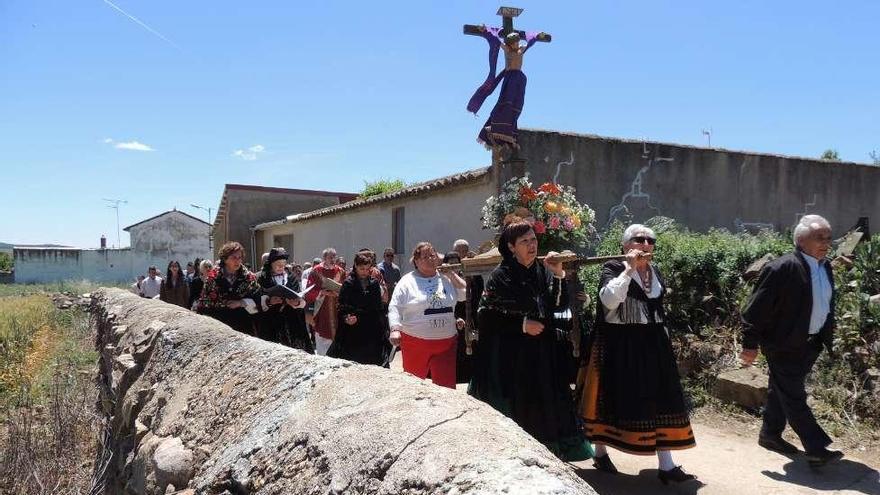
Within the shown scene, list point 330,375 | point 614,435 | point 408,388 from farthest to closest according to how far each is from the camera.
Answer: point 614,435, point 330,375, point 408,388

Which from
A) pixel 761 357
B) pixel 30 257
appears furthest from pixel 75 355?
pixel 30 257

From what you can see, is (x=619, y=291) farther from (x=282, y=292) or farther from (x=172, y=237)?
(x=172, y=237)

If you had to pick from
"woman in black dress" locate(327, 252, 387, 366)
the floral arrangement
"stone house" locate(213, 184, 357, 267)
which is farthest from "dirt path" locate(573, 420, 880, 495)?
"stone house" locate(213, 184, 357, 267)

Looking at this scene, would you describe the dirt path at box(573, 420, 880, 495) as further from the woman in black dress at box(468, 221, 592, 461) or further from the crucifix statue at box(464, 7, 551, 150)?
the crucifix statue at box(464, 7, 551, 150)

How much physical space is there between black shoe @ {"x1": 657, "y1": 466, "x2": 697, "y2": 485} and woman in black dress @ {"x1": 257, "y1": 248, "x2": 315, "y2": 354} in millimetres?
3772

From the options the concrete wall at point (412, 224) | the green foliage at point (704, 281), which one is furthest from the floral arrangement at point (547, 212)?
the concrete wall at point (412, 224)

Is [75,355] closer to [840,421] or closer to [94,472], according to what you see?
[94,472]

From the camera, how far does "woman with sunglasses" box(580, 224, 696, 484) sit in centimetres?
396

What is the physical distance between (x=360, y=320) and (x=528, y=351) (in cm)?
231

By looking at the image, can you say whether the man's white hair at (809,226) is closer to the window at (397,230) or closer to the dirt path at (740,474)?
the dirt path at (740,474)

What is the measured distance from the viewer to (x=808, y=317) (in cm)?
428

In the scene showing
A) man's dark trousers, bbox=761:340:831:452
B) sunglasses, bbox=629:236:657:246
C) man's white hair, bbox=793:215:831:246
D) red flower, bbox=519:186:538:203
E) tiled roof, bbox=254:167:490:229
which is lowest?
man's dark trousers, bbox=761:340:831:452

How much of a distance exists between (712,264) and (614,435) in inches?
146

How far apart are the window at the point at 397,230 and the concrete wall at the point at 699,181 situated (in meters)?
4.52
